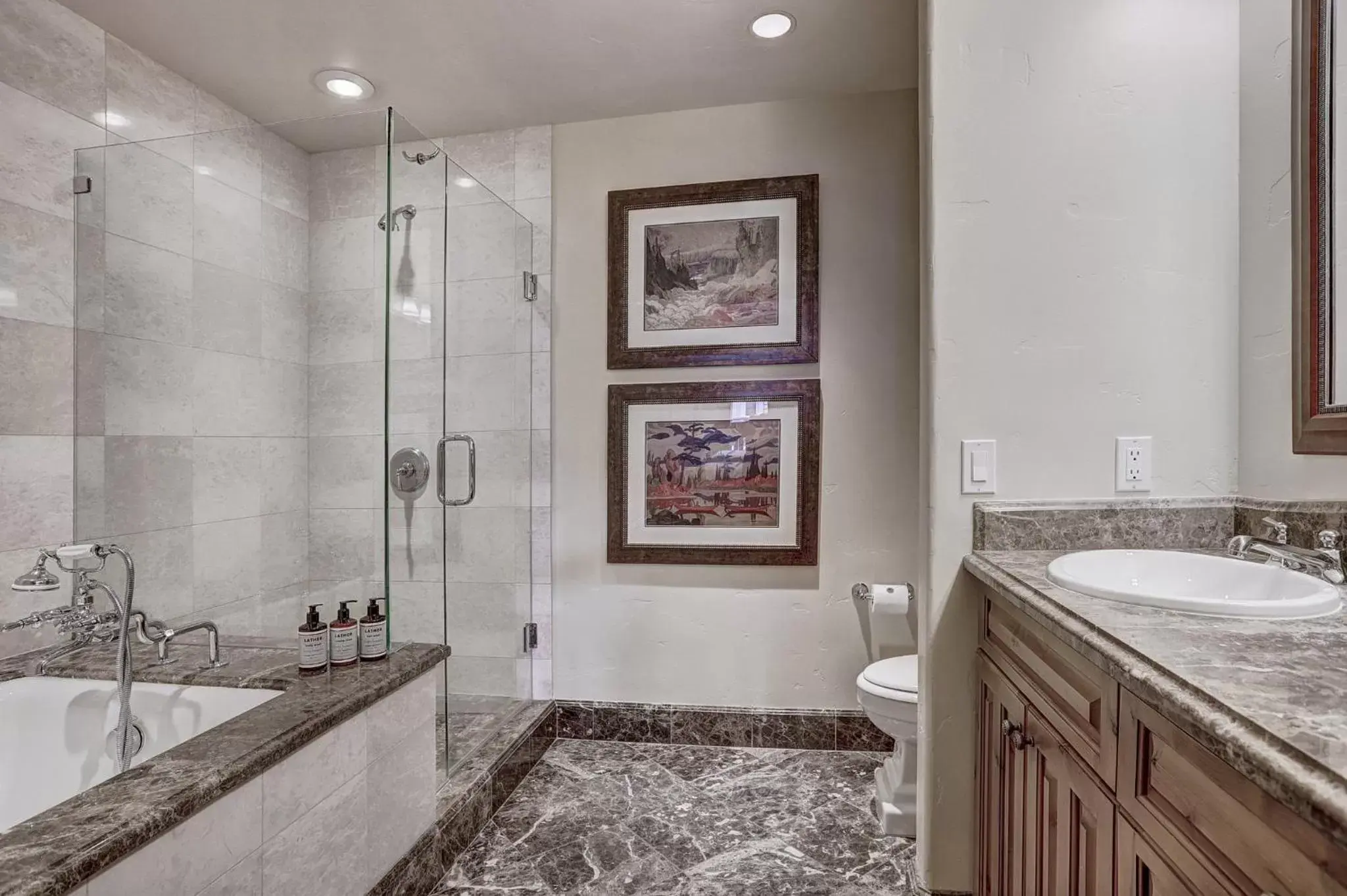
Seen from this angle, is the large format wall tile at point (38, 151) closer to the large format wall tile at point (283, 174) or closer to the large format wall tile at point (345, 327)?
the large format wall tile at point (283, 174)

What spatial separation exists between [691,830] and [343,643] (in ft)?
3.71

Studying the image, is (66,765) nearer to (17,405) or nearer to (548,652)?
(17,405)

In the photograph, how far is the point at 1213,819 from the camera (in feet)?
2.29

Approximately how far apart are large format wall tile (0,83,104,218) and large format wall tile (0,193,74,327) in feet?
0.13

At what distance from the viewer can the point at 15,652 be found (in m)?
1.80

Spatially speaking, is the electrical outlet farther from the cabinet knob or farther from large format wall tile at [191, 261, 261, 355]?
large format wall tile at [191, 261, 261, 355]

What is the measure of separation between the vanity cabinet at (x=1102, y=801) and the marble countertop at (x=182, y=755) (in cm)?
138

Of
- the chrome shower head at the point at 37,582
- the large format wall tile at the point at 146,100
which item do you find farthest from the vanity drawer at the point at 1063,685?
the large format wall tile at the point at 146,100


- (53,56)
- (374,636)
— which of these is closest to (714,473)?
(374,636)

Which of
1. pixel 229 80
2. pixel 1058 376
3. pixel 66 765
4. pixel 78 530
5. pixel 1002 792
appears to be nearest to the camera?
pixel 1002 792

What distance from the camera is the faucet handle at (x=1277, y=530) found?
4.20ft

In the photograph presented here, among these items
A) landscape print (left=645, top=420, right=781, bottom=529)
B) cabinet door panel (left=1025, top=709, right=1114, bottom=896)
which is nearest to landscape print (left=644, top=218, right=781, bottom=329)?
landscape print (left=645, top=420, right=781, bottom=529)

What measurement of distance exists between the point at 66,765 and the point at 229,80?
2.16m

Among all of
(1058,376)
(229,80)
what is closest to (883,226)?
(1058,376)
